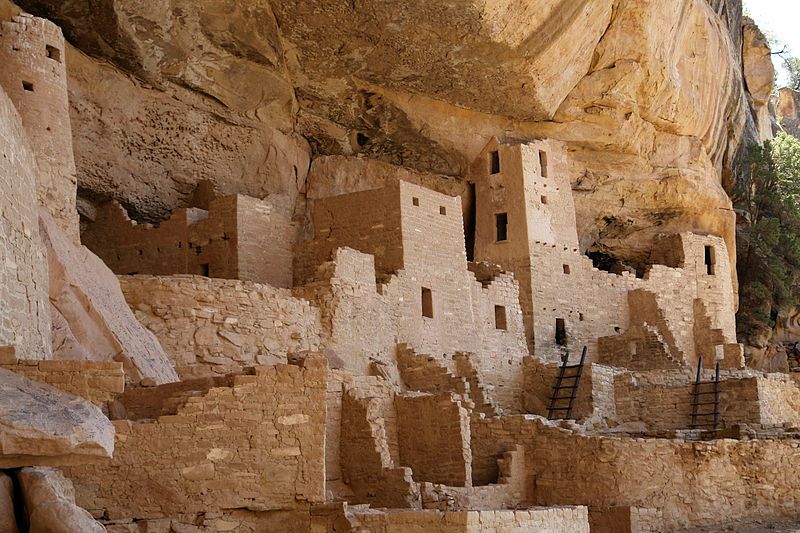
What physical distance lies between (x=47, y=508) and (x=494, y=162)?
69.8 feet

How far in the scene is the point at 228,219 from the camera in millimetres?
A: 20500

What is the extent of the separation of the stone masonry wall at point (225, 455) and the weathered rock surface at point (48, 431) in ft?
11.9

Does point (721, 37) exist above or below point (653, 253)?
above

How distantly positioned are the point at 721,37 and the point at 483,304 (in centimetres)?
1181

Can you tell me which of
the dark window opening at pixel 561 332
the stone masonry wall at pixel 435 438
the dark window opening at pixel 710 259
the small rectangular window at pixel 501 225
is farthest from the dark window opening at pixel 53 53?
the dark window opening at pixel 710 259

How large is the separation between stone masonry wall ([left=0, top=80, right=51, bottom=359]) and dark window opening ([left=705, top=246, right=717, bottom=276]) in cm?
1866

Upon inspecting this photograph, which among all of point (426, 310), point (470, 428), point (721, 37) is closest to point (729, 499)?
point (470, 428)

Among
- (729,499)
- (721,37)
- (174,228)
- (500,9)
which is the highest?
(721,37)

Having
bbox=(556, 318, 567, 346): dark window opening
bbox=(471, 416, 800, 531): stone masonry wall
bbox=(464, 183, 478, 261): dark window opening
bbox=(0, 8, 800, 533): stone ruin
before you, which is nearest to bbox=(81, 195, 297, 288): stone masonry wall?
bbox=(0, 8, 800, 533): stone ruin

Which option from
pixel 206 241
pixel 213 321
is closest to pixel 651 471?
pixel 213 321

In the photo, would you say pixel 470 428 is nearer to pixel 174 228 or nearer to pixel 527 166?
A: pixel 174 228

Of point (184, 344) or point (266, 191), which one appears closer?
point (184, 344)

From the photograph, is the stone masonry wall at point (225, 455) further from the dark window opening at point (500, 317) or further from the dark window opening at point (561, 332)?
the dark window opening at point (561, 332)

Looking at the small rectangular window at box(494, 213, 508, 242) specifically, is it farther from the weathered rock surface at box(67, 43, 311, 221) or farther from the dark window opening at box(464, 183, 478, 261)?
the weathered rock surface at box(67, 43, 311, 221)
